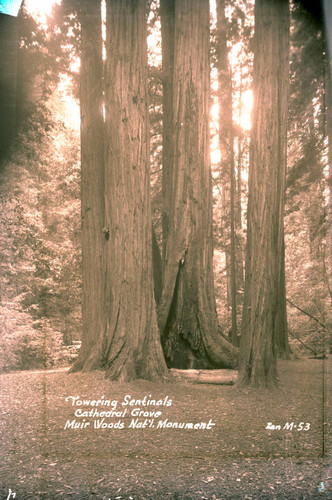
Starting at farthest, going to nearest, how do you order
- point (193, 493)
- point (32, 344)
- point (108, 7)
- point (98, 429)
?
1. point (32, 344)
2. point (108, 7)
3. point (98, 429)
4. point (193, 493)

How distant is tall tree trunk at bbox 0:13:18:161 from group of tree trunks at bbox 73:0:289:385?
232 centimetres

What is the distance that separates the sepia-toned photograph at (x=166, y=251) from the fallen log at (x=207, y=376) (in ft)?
0.10

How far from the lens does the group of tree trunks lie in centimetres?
526

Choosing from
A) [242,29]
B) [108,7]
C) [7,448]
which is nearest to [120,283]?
[7,448]

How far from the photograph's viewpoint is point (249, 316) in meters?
5.19

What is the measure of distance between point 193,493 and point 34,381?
333 cm

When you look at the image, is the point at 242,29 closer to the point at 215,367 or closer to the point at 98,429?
the point at 215,367

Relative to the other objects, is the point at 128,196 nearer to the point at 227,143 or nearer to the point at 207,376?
the point at 207,376

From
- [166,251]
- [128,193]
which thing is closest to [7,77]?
[128,193]

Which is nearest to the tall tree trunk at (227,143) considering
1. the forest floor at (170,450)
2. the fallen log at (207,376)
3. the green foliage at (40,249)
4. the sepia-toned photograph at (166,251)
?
the sepia-toned photograph at (166,251)

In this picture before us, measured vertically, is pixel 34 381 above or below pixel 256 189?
below

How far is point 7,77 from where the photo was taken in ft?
10.6

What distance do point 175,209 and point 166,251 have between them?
0.68 metres

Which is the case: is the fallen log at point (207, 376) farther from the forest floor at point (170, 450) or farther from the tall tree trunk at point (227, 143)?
the tall tree trunk at point (227, 143)
